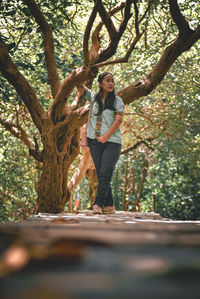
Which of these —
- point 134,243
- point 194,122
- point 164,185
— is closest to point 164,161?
point 164,185

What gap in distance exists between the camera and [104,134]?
201 inches

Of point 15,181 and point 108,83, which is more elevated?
point 108,83

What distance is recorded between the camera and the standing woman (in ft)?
16.5

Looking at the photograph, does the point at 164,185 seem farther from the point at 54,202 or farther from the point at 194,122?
the point at 54,202

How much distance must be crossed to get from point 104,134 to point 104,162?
0.36 meters

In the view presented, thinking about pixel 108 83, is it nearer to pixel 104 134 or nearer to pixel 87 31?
pixel 104 134

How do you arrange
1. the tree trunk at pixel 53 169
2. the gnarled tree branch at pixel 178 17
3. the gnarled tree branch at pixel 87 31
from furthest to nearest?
the tree trunk at pixel 53 169, the gnarled tree branch at pixel 87 31, the gnarled tree branch at pixel 178 17

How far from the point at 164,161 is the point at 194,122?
6.39 meters

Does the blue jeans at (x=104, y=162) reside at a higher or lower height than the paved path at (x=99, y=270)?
higher

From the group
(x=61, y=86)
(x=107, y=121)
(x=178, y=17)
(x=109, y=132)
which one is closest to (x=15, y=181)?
(x=61, y=86)

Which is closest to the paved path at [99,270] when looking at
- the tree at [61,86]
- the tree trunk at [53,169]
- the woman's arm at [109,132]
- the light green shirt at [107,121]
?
the woman's arm at [109,132]

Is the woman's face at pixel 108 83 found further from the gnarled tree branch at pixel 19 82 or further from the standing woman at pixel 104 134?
the gnarled tree branch at pixel 19 82

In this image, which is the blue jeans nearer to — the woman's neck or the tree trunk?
the woman's neck

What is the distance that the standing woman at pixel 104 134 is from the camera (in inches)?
198
